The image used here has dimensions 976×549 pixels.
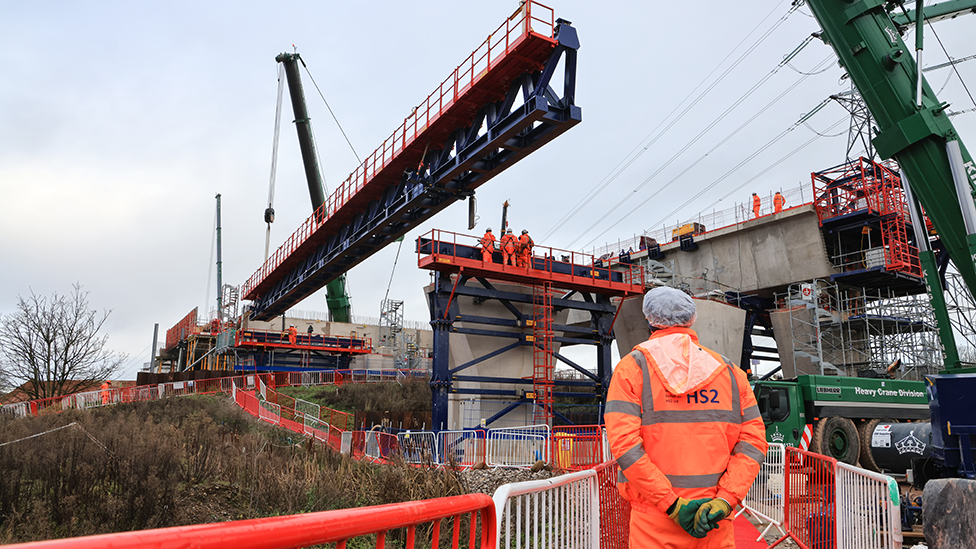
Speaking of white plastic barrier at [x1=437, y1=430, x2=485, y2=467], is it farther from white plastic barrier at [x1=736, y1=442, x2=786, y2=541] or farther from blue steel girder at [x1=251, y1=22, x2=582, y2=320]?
blue steel girder at [x1=251, y1=22, x2=582, y2=320]

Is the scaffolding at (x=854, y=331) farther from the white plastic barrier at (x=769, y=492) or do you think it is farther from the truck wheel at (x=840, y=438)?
the white plastic barrier at (x=769, y=492)

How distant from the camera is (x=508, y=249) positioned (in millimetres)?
21125

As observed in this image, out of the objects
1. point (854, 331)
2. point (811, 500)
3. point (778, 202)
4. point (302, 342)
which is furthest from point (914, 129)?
point (302, 342)

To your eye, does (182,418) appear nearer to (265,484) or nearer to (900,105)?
(265,484)

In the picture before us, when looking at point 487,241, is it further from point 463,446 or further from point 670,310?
point 670,310

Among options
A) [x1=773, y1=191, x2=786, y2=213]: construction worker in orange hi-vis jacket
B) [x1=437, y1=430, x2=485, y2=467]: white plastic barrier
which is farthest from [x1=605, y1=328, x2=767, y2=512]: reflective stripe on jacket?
[x1=773, y1=191, x2=786, y2=213]: construction worker in orange hi-vis jacket

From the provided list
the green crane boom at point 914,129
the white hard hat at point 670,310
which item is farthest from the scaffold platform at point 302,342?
the white hard hat at point 670,310

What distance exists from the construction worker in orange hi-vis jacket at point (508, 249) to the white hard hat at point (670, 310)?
16.8m

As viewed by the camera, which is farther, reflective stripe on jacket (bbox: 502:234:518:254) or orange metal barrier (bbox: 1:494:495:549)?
reflective stripe on jacket (bbox: 502:234:518:254)

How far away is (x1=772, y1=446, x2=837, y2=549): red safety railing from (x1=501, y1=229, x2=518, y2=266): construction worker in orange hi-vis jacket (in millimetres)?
12828

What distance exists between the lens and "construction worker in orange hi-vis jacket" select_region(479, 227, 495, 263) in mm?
20406

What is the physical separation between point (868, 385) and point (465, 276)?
11.8 m

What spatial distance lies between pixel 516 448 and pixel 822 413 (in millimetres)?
7655

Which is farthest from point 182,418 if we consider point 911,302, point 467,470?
→ point 911,302
